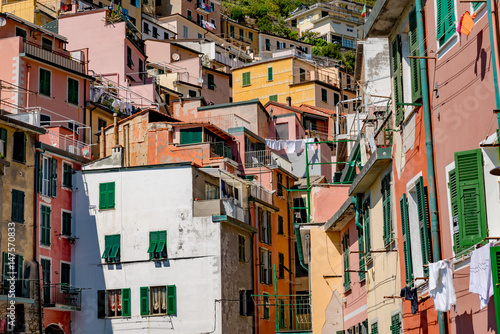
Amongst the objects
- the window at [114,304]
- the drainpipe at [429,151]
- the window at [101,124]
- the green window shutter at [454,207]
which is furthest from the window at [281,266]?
the green window shutter at [454,207]

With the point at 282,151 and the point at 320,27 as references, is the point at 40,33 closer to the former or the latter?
the point at 282,151

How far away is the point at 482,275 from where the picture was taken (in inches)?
521

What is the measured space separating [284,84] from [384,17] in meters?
65.9

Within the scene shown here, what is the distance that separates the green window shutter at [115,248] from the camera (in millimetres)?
47062

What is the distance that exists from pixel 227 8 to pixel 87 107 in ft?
241

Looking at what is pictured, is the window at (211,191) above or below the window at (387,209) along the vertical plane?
above

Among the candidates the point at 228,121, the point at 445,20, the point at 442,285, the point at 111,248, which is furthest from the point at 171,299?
the point at 445,20

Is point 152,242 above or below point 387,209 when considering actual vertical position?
above

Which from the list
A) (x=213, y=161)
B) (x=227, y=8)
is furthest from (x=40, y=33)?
(x=227, y=8)

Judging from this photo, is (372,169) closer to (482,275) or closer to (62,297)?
(482,275)

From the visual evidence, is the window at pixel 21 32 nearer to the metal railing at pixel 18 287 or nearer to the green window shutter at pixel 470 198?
the metal railing at pixel 18 287

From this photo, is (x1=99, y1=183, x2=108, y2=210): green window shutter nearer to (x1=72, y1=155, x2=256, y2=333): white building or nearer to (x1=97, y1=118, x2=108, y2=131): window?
(x1=72, y1=155, x2=256, y2=333): white building

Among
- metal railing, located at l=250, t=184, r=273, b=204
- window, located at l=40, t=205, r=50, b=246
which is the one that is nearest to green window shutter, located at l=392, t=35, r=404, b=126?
window, located at l=40, t=205, r=50, b=246

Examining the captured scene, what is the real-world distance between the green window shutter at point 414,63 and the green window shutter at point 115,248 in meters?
31.4
